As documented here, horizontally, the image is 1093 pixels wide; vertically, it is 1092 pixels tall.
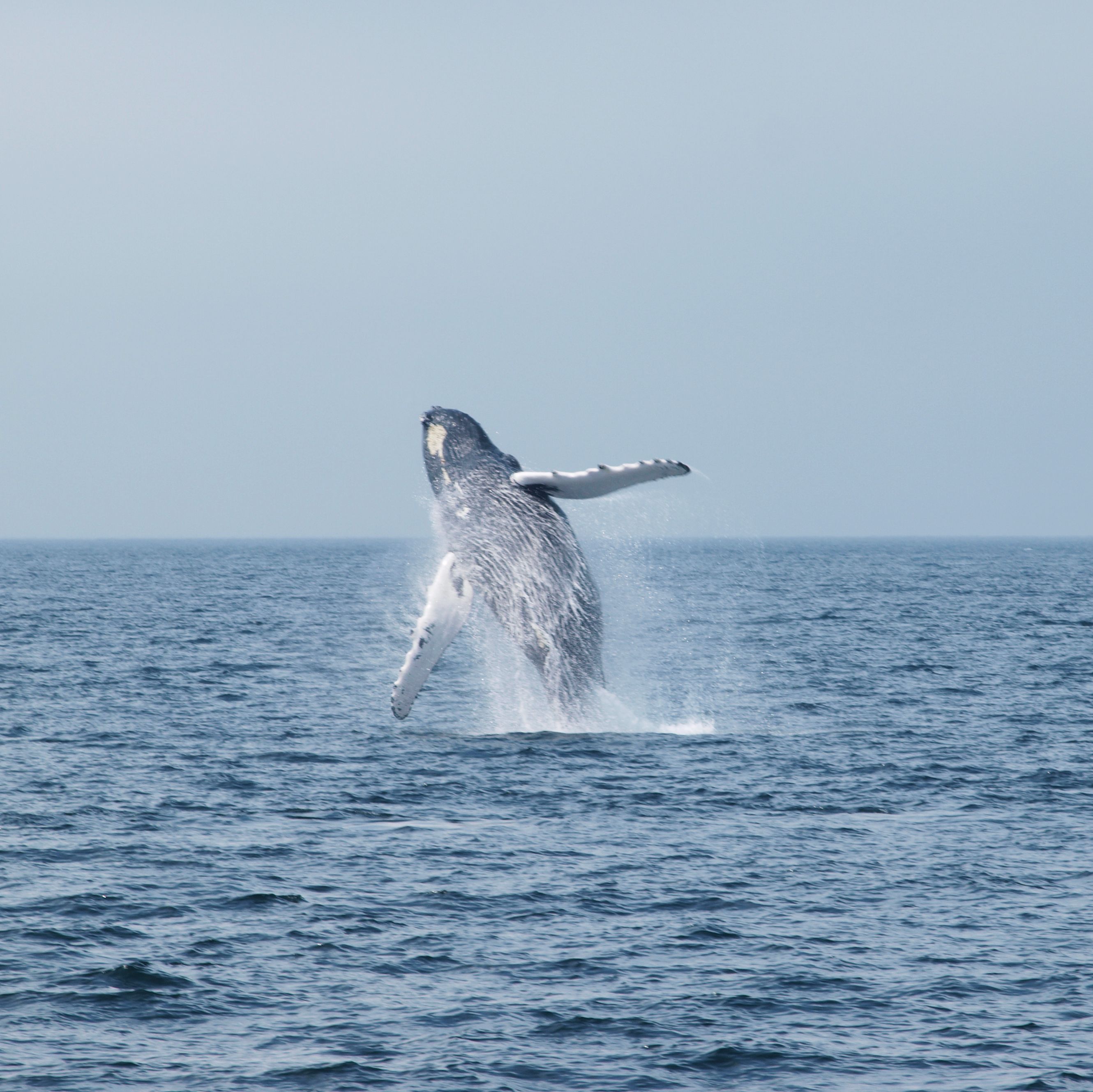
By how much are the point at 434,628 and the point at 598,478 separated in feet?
12.1

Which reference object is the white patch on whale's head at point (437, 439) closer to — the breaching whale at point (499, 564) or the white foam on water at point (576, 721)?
the breaching whale at point (499, 564)

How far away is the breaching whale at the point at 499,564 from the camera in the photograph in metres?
21.4

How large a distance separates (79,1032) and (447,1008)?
Answer: 10.3 ft

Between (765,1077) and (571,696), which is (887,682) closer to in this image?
(571,696)

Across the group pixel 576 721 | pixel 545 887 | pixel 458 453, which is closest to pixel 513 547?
Answer: pixel 458 453

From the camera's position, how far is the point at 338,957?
14.0m

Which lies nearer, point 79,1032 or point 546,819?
point 79,1032

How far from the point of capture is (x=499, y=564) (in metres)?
21.6

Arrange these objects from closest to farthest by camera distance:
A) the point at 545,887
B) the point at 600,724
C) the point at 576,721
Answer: the point at 545,887
the point at 576,721
the point at 600,724

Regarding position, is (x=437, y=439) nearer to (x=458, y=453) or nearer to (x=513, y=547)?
(x=458, y=453)

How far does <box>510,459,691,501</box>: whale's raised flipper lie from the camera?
19469mm

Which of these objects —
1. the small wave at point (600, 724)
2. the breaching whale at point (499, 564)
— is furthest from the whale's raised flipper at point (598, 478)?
the small wave at point (600, 724)

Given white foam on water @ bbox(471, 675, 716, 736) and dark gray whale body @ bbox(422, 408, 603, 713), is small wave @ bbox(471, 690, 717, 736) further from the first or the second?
dark gray whale body @ bbox(422, 408, 603, 713)

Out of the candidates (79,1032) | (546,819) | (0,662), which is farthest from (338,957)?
(0,662)
